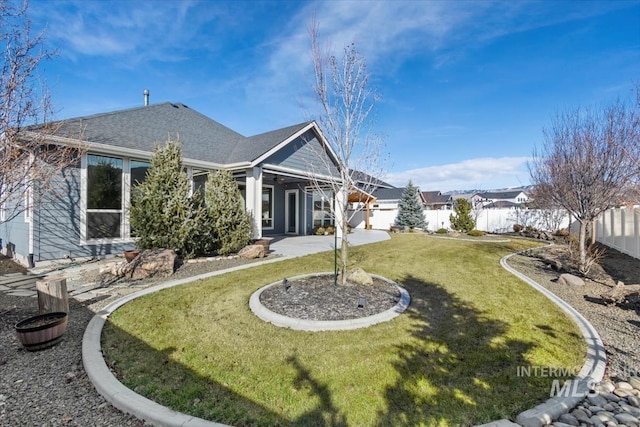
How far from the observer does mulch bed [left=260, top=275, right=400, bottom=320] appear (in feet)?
15.5

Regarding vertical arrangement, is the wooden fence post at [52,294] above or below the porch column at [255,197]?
below

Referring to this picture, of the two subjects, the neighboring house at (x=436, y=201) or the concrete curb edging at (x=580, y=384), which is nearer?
the concrete curb edging at (x=580, y=384)

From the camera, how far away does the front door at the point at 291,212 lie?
17.6 metres

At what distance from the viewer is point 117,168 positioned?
372 inches

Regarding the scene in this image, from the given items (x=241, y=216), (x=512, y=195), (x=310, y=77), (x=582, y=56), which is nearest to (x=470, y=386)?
(x=310, y=77)

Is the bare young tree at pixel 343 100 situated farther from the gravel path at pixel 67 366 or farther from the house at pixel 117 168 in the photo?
the gravel path at pixel 67 366

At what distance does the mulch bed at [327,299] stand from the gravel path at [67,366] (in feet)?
8.45

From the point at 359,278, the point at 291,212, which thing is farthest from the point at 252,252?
the point at 291,212

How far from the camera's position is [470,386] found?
293 centimetres

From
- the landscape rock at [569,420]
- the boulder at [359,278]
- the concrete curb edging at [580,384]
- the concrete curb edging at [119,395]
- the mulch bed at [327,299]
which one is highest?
the boulder at [359,278]

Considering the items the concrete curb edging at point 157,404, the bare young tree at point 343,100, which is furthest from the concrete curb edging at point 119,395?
the bare young tree at point 343,100

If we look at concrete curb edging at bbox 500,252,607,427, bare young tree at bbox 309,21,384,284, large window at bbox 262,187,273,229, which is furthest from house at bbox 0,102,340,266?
concrete curb edging at bbox 500,252,607,427

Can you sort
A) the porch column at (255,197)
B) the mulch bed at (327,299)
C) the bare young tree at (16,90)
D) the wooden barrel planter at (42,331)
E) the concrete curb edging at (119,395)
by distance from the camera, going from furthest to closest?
the porch column at (255,197), the mulch bed at (327,299), the bare young tree at (16,90), the wooden barrel planter at (42,331), the concrete curb edging at (119,395)

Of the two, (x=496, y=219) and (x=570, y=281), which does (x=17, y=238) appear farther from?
(x=496, y=219)
